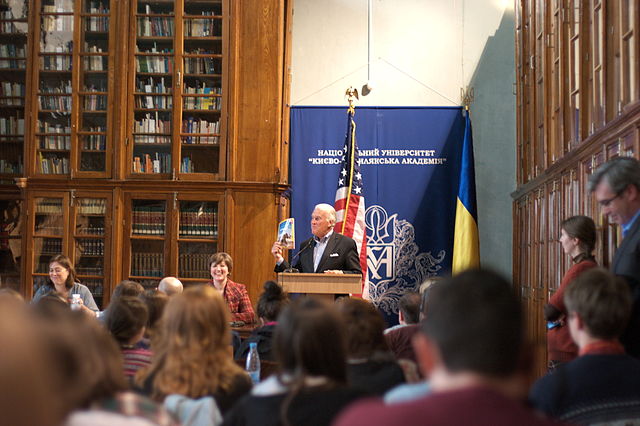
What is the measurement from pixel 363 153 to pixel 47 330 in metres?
7.76

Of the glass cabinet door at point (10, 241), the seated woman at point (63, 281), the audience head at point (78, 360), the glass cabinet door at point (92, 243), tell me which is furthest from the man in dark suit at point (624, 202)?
the glass cabinet door at point (10, 241)

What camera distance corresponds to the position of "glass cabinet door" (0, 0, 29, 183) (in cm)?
867

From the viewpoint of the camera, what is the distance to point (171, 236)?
8.26 metres

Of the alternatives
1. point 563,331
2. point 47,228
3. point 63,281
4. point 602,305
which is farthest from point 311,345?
point 47,228

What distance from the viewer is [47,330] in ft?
3.89

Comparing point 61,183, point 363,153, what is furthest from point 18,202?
point 363,153

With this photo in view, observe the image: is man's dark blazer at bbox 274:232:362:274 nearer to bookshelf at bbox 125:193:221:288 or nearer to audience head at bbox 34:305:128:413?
bookshelf at bbox 125:193:221:288

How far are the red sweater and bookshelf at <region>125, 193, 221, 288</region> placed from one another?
4.58 m

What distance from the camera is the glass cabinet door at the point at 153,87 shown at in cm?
838

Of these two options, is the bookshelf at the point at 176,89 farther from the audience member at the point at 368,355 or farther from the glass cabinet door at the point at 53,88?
the audience member at the point at 368,355

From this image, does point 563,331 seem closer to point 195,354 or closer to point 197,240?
point 195,354

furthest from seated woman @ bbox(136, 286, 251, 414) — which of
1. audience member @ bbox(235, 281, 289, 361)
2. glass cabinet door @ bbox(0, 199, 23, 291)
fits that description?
glass cabinet door @ bbox(0, 199, 23, 291)

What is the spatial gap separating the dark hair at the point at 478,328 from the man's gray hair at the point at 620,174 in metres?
2.46

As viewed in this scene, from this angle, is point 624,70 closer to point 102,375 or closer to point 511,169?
point 102,375
